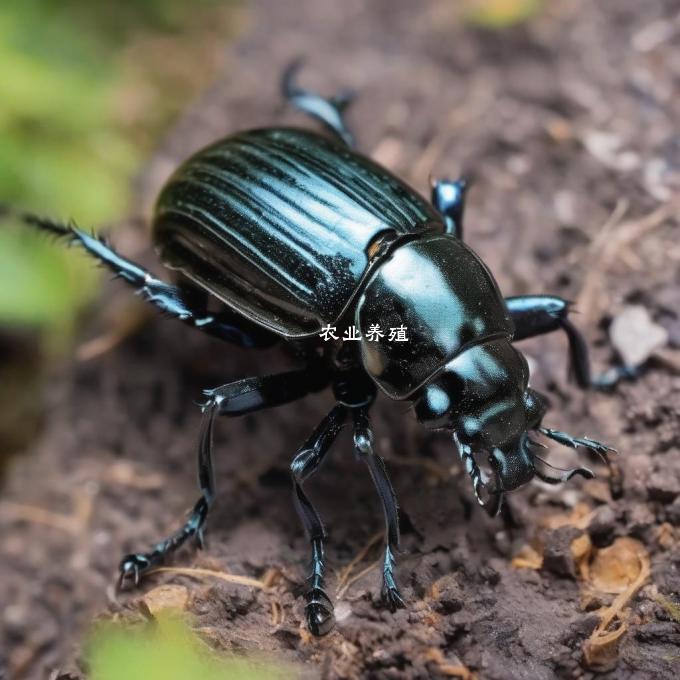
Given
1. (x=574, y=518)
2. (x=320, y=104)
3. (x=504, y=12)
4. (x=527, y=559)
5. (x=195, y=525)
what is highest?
(x=504, y=12)

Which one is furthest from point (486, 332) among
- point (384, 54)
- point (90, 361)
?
point (384, 54)

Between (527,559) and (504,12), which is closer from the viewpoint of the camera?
(527,559)

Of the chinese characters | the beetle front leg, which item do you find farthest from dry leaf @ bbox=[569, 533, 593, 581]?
the chinese characters

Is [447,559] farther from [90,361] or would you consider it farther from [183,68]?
[183,68]

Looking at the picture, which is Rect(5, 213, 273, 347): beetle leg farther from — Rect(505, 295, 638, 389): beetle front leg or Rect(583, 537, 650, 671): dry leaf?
Rect(583, 537, 650, 671): dry leaf

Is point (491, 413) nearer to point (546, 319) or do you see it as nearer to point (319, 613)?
point (546, 319)

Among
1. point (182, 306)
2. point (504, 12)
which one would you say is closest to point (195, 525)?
point (182, 306)
